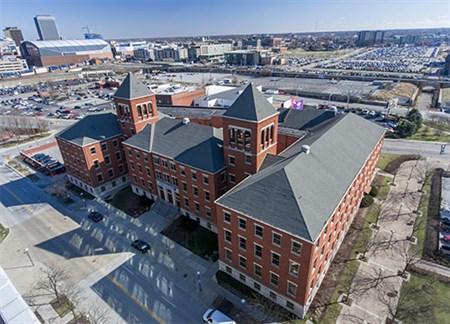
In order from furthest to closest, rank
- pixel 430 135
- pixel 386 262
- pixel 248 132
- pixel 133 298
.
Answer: pixel 430 135
pixel 248 132
pixel 386 262
pixel 133 298

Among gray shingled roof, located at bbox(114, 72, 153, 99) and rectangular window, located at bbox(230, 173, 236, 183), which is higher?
gray shingled roof, located at bbox(114, 72, 153, 99)

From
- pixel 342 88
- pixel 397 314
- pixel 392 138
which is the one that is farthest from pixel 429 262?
pixel 342 88

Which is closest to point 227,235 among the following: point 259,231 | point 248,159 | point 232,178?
point 259,231

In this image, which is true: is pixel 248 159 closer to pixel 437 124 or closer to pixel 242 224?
pixel 242 224

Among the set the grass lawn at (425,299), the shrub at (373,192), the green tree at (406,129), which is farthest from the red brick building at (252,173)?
the green tree at (406,129)

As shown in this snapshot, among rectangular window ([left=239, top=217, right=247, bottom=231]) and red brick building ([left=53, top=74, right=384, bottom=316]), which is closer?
red brick building ([left=53, top=74, right=384, bottom=316])

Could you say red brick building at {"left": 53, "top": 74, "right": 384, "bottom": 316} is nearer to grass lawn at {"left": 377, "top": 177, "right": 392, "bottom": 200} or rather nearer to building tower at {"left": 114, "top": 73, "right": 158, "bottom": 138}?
building tower at {"left": 114, "top": 73, "right": 158, "bottom": 138}

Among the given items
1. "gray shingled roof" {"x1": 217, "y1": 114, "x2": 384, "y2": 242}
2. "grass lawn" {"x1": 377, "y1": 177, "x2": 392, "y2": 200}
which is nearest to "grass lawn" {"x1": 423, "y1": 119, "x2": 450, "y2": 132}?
"grass lawn" {"x1": 377, "y1": 177, "x2": 392, "y2": 200}
